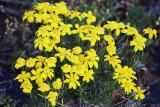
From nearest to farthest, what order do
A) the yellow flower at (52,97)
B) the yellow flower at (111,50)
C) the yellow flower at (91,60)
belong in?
the yellow flower at (52,97), the yellow flower at (91,60), the yellow flower at (111,50)

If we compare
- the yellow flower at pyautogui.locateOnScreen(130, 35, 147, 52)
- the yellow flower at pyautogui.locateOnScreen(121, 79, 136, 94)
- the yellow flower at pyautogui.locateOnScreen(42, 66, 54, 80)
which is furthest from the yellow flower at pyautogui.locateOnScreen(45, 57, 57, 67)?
the yellow flower at pyautogui.locateOnScreen(130, 35, 147, 52)

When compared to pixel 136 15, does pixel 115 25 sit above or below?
below

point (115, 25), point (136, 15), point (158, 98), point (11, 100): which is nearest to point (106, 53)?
point (115, 25)

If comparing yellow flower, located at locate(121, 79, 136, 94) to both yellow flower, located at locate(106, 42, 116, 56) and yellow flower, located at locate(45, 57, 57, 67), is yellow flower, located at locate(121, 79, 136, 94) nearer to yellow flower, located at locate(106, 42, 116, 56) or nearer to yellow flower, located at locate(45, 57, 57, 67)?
yellow flower, located at locate(106, 42, 116, 56)

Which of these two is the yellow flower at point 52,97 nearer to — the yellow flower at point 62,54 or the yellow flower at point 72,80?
the yellow flower at point 72,80

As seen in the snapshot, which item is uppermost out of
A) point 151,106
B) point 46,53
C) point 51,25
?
point 51,25

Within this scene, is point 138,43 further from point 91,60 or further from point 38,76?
point 38,76

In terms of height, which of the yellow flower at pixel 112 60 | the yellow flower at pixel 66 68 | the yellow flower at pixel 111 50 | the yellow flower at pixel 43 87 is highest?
the yellow flower at pixel 111 50

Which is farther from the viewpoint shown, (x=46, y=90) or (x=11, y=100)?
(x=11, y=100)

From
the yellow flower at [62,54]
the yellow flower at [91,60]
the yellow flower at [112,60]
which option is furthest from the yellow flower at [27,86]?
the yellow flower at [112,60]

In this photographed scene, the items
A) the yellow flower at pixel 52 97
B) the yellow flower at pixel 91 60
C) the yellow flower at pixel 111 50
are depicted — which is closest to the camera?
the yellow flower at pixel 52 97

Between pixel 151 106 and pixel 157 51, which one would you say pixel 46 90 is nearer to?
pixel 151 106
